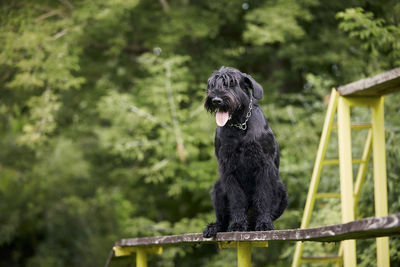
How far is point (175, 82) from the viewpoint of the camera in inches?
415

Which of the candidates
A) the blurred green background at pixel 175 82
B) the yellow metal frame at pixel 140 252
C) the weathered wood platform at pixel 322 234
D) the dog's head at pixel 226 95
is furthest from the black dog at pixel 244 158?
the blurred green background at pixel 175 82

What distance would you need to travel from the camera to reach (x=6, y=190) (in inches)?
667

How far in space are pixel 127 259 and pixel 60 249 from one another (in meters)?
13.0

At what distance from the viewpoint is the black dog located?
376cm

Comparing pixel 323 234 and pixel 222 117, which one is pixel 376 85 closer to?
pixel 222 117

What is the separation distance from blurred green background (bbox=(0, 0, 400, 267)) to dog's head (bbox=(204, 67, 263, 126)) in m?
3.96

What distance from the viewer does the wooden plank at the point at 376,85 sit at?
13.3 feet

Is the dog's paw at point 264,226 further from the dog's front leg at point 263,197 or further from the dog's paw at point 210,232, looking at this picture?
the dog's paw at point 210,232

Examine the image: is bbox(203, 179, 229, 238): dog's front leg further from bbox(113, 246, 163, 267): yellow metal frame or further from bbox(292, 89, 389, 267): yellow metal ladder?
bbox(113, 246, 163, 267): yellow metal frame

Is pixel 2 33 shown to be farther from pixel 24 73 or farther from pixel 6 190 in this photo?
pixel 6 190

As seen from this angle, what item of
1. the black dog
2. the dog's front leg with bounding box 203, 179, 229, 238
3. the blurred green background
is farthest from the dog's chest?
the blurred green background

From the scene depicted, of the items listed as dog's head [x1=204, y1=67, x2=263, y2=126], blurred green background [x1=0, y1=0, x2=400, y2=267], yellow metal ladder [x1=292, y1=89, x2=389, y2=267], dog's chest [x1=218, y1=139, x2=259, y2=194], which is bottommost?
blurred green background [x1=0, y1=0, x2=400, y2=267]

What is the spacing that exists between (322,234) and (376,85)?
1.96 m

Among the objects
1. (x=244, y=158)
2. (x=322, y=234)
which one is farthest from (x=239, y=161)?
(x=322, y=234)
